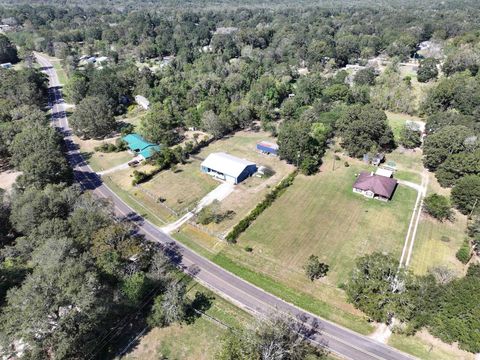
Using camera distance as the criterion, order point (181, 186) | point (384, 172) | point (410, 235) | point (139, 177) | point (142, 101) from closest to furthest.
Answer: point (410, 235) → point (384, 172) → point (181, 186) → point (139, 177) → point (142, 101)

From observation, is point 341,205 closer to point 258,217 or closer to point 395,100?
point 258,217

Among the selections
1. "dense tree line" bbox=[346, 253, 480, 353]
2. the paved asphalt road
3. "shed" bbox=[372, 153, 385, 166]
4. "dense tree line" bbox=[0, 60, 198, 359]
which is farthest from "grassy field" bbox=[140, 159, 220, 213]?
"shed" bbox=[372, 153, 385, 166]

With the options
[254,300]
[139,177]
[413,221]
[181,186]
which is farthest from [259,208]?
[139,177]

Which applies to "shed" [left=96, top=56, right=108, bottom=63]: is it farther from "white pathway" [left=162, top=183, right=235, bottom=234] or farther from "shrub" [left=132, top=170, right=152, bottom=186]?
"white pathway" [left=162, top=183, right=235, bottom=234]

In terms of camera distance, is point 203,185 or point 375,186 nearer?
point 375,186

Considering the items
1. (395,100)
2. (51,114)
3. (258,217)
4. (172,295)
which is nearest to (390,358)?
(172,295)

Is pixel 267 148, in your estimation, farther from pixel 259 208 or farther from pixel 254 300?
pixel 254 300
